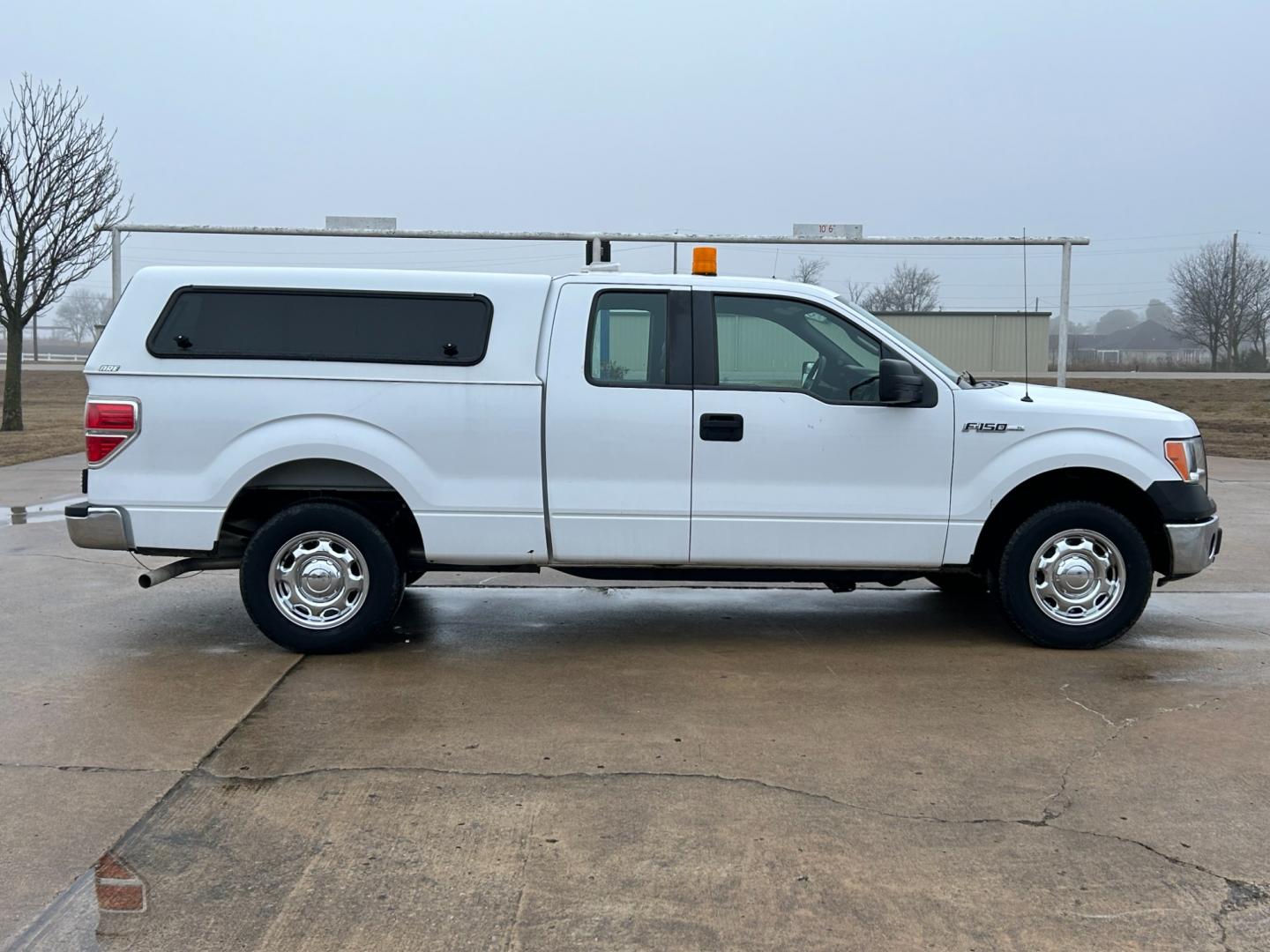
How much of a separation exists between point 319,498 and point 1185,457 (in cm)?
469

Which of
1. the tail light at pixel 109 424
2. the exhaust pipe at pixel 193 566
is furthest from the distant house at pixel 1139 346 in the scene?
the tail light at pixel 109 424

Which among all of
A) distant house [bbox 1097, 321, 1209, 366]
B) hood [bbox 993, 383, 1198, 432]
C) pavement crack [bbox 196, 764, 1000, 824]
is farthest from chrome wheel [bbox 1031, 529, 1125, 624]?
distant house [bbox 1097, 321, 1209, 366]

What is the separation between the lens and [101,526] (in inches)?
232

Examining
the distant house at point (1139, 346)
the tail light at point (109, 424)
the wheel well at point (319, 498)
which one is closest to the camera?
the tail light at point (109, 424)

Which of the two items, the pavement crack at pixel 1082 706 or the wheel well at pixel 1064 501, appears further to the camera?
the wheel well at pixel 1064 501

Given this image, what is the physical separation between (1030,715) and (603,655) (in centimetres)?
223

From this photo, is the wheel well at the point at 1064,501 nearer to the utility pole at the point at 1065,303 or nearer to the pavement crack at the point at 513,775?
the pavement crack at the point at 513,775

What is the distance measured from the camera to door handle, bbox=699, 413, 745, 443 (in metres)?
5.89

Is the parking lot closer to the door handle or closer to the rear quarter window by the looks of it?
the door handle

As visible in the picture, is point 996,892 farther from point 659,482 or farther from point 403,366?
point 403,366

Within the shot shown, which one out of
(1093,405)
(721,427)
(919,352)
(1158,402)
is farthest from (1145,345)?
(721,427)

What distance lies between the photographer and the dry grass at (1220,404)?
2045 centimetres

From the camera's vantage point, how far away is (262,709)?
5.12m

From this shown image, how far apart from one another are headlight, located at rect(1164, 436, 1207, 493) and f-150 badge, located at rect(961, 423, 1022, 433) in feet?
2.75
